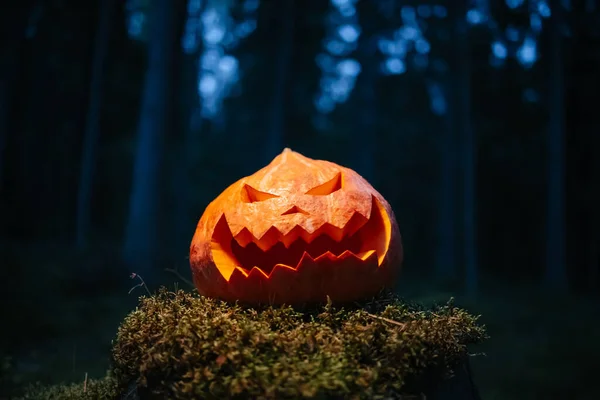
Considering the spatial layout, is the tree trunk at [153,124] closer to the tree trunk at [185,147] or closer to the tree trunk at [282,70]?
the tree trunk at [185,147]

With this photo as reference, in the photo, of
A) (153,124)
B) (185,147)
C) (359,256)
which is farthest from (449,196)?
(359,256)

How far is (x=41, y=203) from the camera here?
12484mm

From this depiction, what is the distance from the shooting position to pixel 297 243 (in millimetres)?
2900

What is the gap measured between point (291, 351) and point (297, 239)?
0.75 metres

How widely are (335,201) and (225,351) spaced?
41.9 inches

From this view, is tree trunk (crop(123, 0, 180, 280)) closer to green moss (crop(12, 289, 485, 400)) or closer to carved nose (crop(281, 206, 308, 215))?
green moss (crop(12, 289, 485, 400))

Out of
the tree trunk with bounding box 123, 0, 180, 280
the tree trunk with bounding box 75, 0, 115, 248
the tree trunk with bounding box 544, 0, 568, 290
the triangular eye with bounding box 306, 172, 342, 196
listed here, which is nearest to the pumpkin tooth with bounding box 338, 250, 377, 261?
the triangular eye with bounding box 306, 172, 342, 196

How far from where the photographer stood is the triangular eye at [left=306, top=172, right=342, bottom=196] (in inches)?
115

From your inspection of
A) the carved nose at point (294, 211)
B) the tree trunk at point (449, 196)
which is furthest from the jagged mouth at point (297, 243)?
the tree trunk at point (449, 196)

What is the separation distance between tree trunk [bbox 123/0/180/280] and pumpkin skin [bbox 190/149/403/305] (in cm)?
497

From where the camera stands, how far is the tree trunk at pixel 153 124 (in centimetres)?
768

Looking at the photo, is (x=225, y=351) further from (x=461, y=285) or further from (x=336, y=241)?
(x=461, y=285)

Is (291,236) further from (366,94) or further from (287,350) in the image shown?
(366,94)

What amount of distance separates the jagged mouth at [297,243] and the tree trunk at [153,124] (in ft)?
16.4
